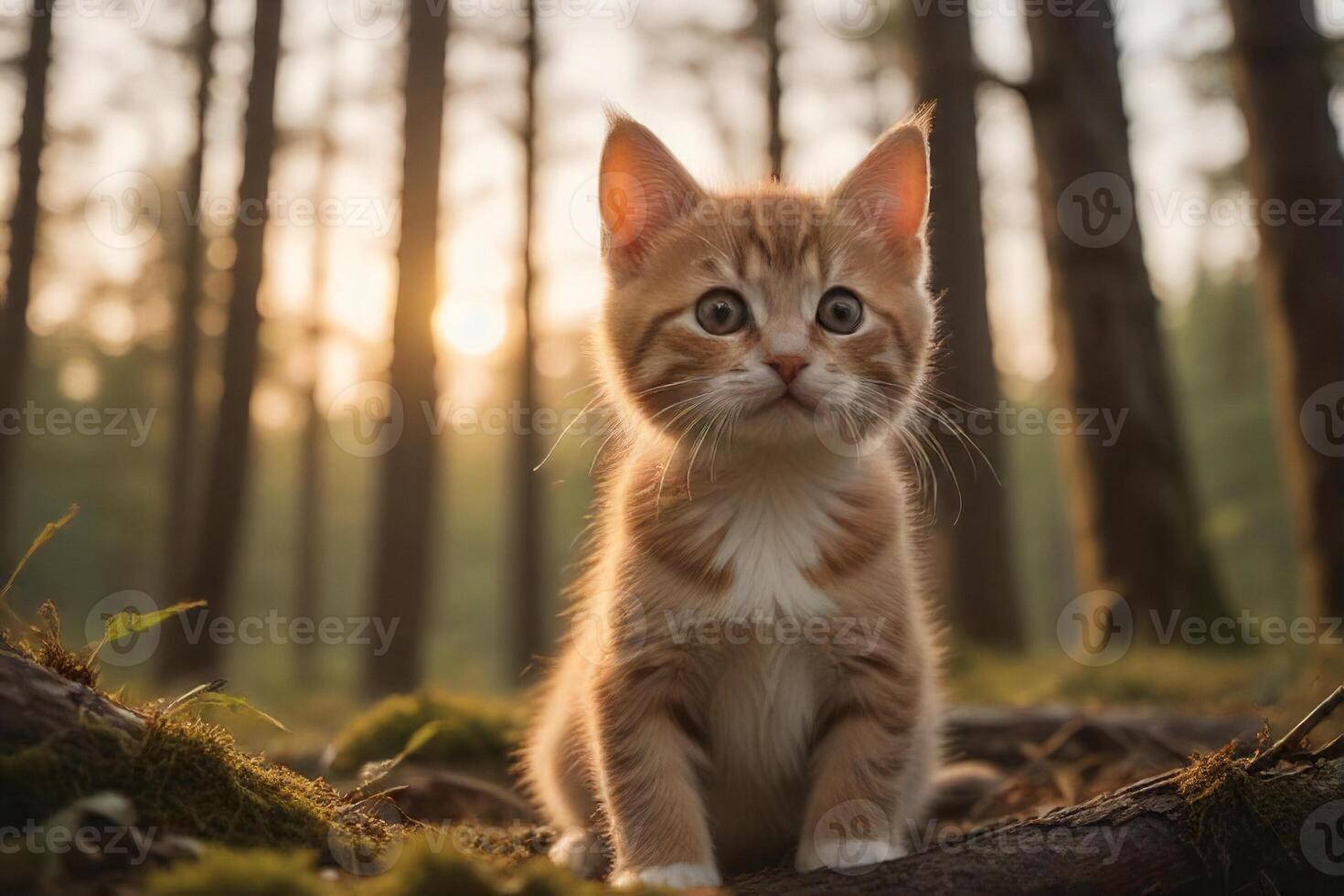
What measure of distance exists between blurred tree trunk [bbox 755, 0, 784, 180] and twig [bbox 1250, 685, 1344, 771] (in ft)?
32.3

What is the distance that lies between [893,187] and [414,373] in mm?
6416

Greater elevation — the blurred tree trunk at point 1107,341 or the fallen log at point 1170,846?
the blurred tree trunk at point 1107,341

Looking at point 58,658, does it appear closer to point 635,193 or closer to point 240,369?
point 635,193

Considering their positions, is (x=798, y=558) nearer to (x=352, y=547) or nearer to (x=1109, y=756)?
(x=1109, y=756)

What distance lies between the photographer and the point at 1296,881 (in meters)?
2.19

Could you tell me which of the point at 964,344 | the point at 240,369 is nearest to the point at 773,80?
the point at 964,344

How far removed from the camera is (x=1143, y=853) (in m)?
2.09

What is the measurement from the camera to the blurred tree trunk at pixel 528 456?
38.7ft

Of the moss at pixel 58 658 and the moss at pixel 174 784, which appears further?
the moss at pixel 58 658

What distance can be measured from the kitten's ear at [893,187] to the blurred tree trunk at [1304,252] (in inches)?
207

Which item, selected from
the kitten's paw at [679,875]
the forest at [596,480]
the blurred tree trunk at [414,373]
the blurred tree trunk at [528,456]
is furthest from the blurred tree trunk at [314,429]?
the kitten's paw at [679,875]

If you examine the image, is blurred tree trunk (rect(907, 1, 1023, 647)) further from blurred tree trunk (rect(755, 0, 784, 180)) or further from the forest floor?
the forest floor

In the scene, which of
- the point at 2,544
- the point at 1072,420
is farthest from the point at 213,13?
the point at 1072,420

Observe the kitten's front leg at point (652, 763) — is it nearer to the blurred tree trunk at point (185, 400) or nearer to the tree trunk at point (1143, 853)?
the tree trunk at point (1143, 853)
